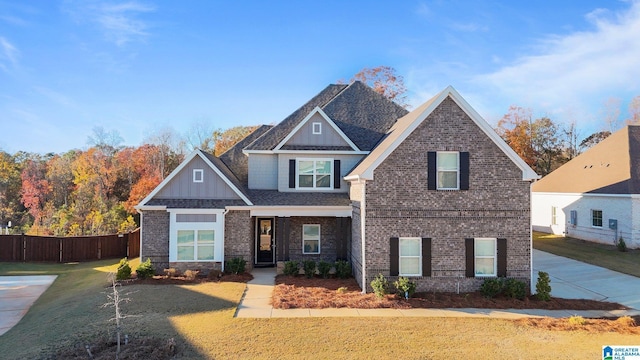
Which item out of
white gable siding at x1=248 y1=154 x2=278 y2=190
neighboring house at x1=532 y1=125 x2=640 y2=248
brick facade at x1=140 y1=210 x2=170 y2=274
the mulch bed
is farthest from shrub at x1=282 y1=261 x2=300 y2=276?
neighboring house at x1=532 y1=125 x2=640 y2=248

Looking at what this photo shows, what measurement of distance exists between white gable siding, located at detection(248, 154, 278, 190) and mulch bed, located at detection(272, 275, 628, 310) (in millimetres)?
6657

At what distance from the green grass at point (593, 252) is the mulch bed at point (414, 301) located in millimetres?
6946

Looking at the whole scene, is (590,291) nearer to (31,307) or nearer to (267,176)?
(267,176)

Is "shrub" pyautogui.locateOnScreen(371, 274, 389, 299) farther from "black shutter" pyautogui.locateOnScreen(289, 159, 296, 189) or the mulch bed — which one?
"black shutter" pyautogui.locateOnScreen(289, 159, 296, 189)

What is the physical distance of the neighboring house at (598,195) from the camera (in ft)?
75.5

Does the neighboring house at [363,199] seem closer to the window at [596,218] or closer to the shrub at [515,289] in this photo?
the shrub at [515,289]

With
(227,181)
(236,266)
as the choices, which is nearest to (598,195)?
(236,266)

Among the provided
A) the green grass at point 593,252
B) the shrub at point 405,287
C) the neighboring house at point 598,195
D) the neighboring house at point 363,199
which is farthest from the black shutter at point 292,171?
the neighboring house at point 598,195

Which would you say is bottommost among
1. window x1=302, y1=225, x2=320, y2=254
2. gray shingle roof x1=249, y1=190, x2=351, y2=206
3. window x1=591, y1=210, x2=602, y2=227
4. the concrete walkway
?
the concrete walkway

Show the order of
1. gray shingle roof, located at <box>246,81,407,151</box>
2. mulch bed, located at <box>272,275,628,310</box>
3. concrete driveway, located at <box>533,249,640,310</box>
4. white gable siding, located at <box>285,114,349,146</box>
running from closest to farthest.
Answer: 1. mulch bed, located at <box>272,275,628,310</box>
2. concrete driveway, located at <box>533,249,640,310</box>
3. white gable siding, located at <box>285,114,349,146</box>
4. gray shingle roof, located at <box>246,81,407,151</box>

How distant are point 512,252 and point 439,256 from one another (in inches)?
102

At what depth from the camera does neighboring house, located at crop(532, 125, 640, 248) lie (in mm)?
23000

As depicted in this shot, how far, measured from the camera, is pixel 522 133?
46.5m

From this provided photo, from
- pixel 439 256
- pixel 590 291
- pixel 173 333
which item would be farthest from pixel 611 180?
pixel 173 333
